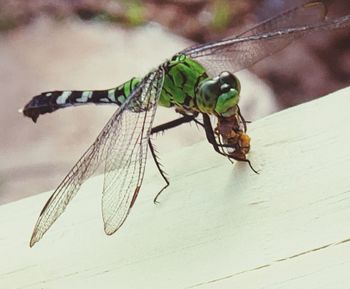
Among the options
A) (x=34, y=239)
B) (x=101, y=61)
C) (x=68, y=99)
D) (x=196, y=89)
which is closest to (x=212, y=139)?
(x=196, y=89)

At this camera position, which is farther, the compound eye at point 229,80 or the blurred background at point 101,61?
the blurred background at point 101,61

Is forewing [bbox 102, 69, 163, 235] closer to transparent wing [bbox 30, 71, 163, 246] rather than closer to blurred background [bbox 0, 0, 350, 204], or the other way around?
transparent wing [bbox 30, 71, 163, 246]

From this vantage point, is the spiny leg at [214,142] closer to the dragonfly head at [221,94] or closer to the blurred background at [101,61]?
the dragonfly head at [221,94]

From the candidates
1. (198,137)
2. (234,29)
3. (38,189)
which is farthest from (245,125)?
(234,29)

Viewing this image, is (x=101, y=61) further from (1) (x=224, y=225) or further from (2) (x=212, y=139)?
(1) (x=224, y=225)

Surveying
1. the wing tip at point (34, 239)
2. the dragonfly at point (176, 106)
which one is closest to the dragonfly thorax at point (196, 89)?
the dragonfly at point (176, 106)

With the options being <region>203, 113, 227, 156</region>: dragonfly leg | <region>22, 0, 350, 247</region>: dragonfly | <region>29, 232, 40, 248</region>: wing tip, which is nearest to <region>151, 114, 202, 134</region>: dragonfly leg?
<region>22, 0, 350, 247</region>: dragonfly
